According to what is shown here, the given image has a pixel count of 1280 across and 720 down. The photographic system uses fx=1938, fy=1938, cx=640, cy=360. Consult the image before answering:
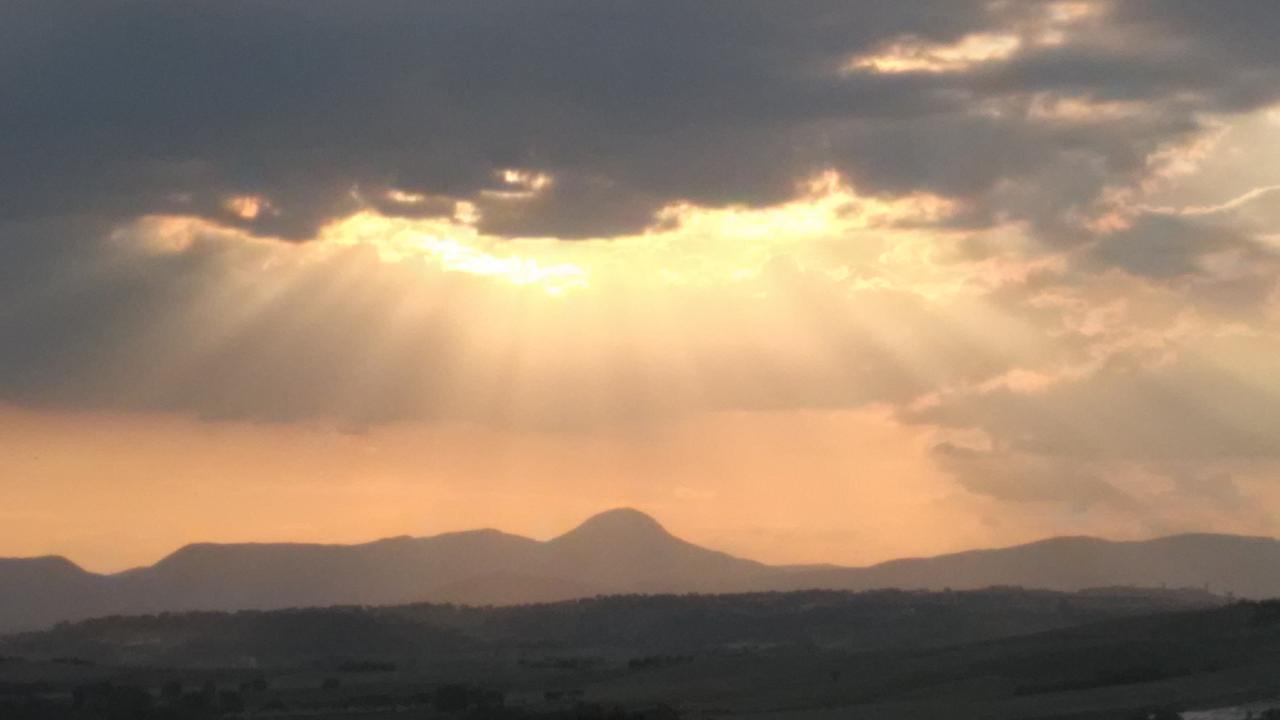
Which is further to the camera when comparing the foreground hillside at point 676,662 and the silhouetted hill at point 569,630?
the silhouetted hill at point 569,630

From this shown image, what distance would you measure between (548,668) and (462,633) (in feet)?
169

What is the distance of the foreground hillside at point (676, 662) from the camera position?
9050 centimetres

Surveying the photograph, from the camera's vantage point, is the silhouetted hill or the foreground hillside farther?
A: the silhouetted hill

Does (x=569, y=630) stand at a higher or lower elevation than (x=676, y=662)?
higher

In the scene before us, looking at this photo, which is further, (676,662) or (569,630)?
(569,630)

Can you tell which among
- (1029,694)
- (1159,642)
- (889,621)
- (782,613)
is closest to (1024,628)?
(889,621)

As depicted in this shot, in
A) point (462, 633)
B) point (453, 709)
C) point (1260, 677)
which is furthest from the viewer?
point (462, 633)

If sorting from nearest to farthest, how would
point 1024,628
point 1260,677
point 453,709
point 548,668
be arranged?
1. point 1260,677
2. point 453,709
3. point 548,668
4. point 1024,628

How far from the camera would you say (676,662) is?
12762cm

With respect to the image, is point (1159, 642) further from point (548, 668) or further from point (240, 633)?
point (240, 633)

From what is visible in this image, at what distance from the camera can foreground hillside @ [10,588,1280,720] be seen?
297ft

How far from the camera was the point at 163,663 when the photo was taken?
16000 cm

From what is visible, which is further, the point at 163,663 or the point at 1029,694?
the point at 163,663

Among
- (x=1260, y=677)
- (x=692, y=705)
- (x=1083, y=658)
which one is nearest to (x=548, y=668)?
(x=692, y=705)
